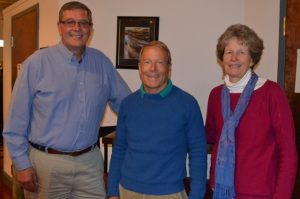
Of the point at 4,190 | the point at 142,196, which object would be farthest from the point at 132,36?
the point at 4,190

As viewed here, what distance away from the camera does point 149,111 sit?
161cm

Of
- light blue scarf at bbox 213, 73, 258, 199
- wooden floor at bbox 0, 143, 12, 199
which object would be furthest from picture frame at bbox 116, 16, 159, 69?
wooden floor at bbox 0, 143, 12, 199

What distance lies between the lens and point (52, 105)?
185 cm

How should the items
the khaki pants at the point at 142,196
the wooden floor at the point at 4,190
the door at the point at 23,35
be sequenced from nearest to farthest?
the khaki pants at the point at 142,196, the door at the point at 23,35, the wooden floor at the point at 4,190

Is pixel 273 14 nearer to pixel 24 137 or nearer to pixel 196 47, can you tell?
pixel 196 47

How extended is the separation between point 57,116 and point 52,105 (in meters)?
0.06

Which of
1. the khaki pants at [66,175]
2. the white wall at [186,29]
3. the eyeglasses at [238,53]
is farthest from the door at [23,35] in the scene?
the eyeglasses at [238,53]

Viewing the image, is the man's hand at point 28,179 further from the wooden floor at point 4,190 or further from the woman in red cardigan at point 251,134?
the wooden floor at point 4,190

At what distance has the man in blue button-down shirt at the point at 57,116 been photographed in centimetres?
186

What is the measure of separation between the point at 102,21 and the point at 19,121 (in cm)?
136

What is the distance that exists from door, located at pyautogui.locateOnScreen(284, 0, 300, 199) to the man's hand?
148cm

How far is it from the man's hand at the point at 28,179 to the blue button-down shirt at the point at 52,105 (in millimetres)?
27

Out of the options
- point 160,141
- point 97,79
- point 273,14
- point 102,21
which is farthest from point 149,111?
point 102,21

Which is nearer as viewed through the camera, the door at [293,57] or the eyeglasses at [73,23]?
the eyeglasses at [73,23]
